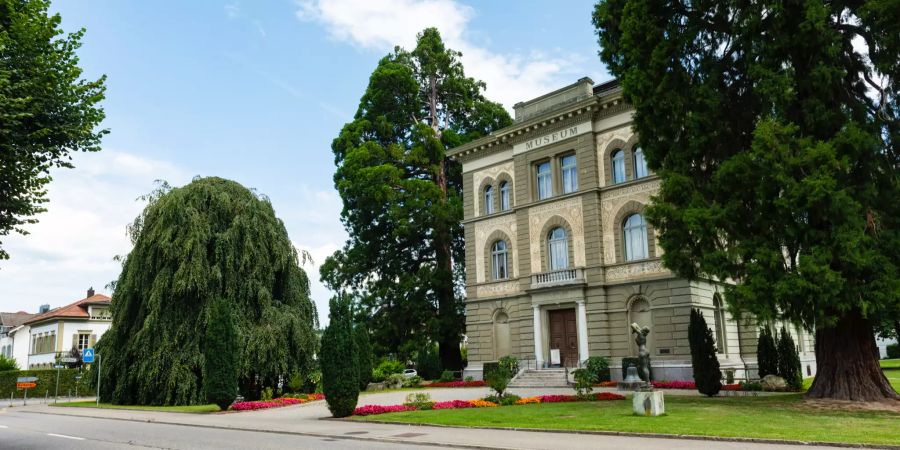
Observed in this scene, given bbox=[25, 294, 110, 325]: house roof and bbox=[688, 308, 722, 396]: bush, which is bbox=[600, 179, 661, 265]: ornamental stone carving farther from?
bbox=[25, 294, 110, 325]: house roof

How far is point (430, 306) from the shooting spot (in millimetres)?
39125

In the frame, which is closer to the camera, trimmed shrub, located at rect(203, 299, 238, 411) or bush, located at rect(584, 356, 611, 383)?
trimmed shrub, located at rect(203, 299, 238, 411)

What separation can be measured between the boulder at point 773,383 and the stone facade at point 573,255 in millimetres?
2343

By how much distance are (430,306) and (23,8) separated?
94.2ft

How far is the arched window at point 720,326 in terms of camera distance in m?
29.0

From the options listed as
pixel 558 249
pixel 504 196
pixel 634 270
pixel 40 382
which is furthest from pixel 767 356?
pixel 40 382

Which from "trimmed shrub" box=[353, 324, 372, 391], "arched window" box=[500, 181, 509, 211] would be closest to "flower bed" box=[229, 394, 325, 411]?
"trimmed shrub" box=[353, 324, 372, 391]

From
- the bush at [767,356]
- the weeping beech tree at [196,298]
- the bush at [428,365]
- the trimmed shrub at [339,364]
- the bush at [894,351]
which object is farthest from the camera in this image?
the bush at [894,351]

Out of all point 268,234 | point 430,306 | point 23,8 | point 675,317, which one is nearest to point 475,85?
point 430,306

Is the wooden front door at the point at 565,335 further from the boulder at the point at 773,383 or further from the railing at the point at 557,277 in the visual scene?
the boulder at the point at 773,383

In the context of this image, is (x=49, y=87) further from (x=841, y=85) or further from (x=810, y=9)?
(x=841, y=85)

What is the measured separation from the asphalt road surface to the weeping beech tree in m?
7.61

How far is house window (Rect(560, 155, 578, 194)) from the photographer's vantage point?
31750mm

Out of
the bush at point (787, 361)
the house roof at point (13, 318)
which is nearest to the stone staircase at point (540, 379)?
the bush at point (787, 361)
